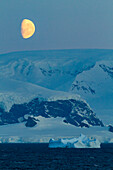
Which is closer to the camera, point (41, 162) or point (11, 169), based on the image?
point (11, 169)

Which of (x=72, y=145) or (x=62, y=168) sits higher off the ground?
(x=72, y=145)

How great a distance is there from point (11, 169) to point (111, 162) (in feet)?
89.9

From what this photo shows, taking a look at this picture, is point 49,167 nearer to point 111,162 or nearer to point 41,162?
point 41,162

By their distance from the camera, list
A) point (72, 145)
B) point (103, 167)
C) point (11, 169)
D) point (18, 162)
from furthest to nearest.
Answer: point (72, 145), point (18, 162), point (103, 167), point (11, 169)

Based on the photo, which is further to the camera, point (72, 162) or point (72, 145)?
point (72, 145)

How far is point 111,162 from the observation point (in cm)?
12031

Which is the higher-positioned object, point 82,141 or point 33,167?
point 82,141

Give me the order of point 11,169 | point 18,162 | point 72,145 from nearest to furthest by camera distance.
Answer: point 11,169
point 18,162
point 72,145

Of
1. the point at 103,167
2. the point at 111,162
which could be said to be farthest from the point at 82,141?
the point at 103,167

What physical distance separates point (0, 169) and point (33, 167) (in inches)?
284

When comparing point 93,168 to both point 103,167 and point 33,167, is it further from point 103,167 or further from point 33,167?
point 33,167

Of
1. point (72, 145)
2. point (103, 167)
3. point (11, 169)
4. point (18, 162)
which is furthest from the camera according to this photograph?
point (72, 145)

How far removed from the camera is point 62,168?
105000mm

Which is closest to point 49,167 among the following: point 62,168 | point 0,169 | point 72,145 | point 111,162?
point 62,168
